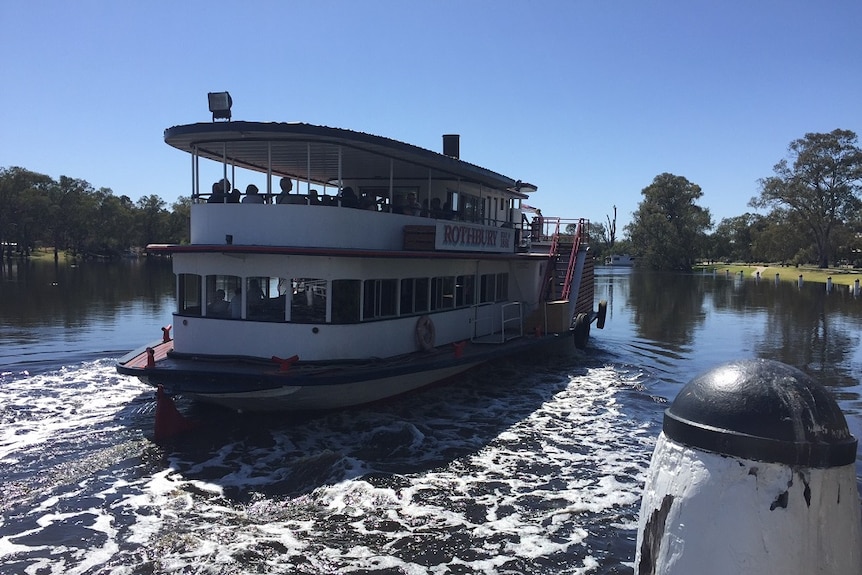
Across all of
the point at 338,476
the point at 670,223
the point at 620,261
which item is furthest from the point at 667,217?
the point at 338,476

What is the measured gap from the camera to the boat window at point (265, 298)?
11.8 m

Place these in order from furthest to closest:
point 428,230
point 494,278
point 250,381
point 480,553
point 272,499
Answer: point 494,278
point 428,230
point 250,381
point 272,499
point 480,553

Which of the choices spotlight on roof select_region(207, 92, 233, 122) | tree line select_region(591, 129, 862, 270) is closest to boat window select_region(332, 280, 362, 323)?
spotlight on roof select_region(207, 92, 233, 122)

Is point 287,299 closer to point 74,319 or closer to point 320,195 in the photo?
point 320,195

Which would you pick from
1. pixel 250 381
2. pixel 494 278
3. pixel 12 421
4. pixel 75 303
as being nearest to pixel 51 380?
pixel 12 421

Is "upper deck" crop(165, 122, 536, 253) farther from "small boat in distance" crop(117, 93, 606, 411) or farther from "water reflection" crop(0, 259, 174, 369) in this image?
"water reflection" crop(0, 259, 174, 369)

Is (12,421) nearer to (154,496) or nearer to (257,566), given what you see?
(154,496)

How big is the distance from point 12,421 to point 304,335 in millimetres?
5709

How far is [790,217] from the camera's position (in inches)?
3243

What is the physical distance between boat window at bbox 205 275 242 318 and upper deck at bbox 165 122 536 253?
75cm

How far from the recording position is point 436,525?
821 cm

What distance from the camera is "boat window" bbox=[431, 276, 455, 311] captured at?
14953mm

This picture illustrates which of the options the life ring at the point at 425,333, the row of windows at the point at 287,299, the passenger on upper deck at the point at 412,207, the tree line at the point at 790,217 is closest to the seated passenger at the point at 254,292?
the row of windows at the point at 287,299

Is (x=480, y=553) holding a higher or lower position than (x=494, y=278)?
lower
